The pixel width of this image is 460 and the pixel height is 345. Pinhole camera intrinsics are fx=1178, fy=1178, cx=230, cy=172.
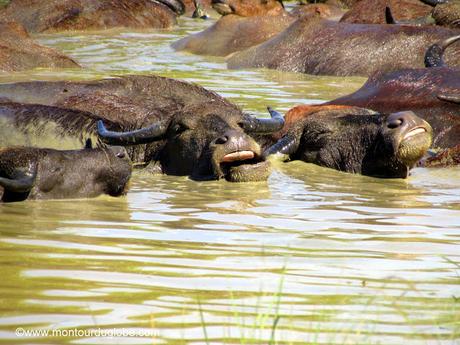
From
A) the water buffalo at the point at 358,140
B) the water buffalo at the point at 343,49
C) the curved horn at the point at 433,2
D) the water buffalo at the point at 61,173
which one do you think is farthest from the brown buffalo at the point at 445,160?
the curved horn at the point at 433,2

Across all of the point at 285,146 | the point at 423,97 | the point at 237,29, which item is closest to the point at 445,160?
the point at 285,146

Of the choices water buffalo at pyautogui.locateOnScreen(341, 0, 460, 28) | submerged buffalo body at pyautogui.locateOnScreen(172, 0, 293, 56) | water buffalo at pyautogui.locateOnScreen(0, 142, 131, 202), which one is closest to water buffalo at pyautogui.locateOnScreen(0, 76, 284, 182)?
water buffalo at pyautogui.locateOnScreen(0, 142, 131, 202)

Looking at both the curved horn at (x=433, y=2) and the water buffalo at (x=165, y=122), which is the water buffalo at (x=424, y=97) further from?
the curved horn at (x=433, y=2)

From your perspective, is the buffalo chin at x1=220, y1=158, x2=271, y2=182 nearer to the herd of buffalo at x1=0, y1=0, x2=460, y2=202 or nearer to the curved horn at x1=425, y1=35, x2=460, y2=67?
the herd of buffalo at x1=0, y1=0, x2=460, y2=202

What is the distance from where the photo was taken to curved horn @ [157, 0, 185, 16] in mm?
26844

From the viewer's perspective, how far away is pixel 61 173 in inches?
291

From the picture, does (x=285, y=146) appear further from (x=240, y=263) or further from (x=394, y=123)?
(x=240, y=263)

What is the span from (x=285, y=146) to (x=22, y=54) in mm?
7051

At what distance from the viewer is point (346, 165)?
31.9ft

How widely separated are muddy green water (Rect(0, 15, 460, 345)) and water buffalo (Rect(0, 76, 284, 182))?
247 millimetres

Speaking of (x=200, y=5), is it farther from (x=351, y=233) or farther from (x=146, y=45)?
(x=351, y=233)

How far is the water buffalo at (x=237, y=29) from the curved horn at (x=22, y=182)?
12.5 m

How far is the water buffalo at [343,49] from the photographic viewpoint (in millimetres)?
16203

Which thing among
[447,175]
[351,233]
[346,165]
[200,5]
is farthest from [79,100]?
[200,5]
